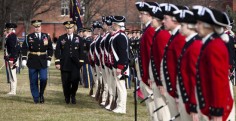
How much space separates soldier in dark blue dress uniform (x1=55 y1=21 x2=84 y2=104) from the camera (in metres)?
14.6

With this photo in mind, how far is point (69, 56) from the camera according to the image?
1460 cm

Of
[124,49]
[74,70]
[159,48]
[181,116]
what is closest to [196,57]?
[181,116]

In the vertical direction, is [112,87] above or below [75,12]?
below

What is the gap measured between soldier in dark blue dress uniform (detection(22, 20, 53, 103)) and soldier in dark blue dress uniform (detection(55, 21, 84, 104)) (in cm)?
36

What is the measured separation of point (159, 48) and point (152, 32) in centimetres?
78

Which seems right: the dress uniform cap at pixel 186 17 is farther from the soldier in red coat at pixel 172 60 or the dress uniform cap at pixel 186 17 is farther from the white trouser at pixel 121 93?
the white trouser at pixel 121 93

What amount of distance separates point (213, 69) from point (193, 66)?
0.53 metres

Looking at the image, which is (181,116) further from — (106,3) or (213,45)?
(106,3)

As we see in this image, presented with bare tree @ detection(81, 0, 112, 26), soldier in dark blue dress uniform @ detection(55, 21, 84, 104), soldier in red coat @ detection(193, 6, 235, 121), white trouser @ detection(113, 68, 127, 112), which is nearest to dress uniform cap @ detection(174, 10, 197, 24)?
soldier in red coat @ detection(193, 6, 235, 121)

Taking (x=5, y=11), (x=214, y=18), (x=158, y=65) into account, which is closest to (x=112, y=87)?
(x=158, y=65)

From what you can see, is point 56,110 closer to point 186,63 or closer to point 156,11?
point 156,11

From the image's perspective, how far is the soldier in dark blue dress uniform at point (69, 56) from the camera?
14.6 m

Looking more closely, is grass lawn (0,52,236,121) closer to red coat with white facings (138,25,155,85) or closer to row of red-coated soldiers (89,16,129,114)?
row of red-coated soldiers (89,16,129,114)

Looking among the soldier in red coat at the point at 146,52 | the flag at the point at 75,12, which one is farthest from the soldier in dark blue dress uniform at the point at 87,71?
the soldier in red coat at the point at 146,52
